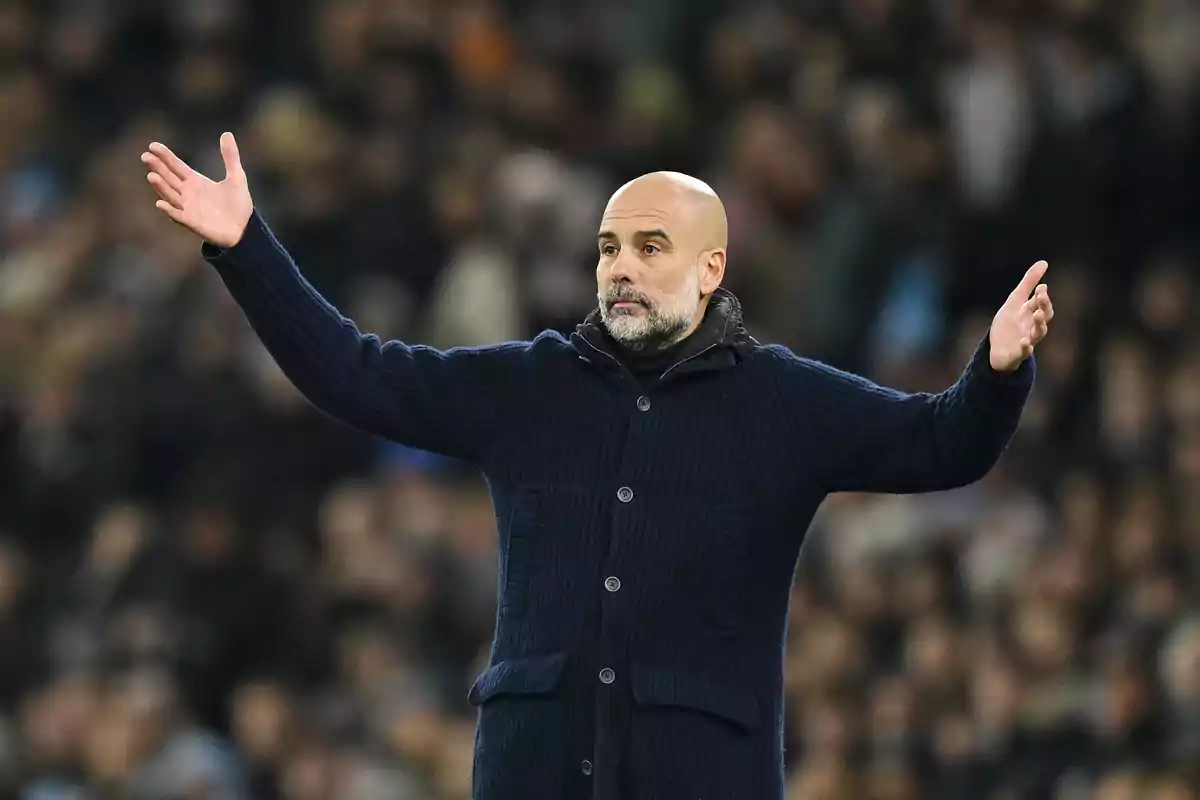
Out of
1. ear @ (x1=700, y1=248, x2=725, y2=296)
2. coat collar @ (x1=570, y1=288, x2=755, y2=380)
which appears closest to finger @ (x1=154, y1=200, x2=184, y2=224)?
coat collar @ (x1=570, y1=288, x2=755, y2=380)

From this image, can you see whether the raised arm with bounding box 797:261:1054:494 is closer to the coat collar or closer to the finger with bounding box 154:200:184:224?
the coat collar

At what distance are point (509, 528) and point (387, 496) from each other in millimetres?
5704

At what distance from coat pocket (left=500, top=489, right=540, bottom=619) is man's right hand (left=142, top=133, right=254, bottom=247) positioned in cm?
80

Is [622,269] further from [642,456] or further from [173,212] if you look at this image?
[173,212]

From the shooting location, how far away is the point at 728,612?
523 cm

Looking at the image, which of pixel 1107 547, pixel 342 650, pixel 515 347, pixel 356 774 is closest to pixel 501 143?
pixel 342 650

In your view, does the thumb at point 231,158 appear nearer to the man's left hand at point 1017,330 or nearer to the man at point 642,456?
the man at point 642,456

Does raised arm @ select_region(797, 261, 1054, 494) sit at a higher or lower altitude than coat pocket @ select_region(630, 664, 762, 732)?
higher

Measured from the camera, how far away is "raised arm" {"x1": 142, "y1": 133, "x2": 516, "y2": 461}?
17.4ft

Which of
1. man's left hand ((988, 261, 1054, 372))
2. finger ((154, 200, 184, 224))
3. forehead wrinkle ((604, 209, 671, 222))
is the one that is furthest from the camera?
forehead wrinkle ((604, 209, 671, 222))

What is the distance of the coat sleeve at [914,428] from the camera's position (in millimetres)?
5156

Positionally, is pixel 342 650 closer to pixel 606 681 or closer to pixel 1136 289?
pixel 1136 289

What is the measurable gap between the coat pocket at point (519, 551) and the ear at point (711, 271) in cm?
57

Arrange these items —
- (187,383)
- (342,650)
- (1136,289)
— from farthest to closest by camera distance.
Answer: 1. (187,383)
2. (342,650)
3. (1136,289)
